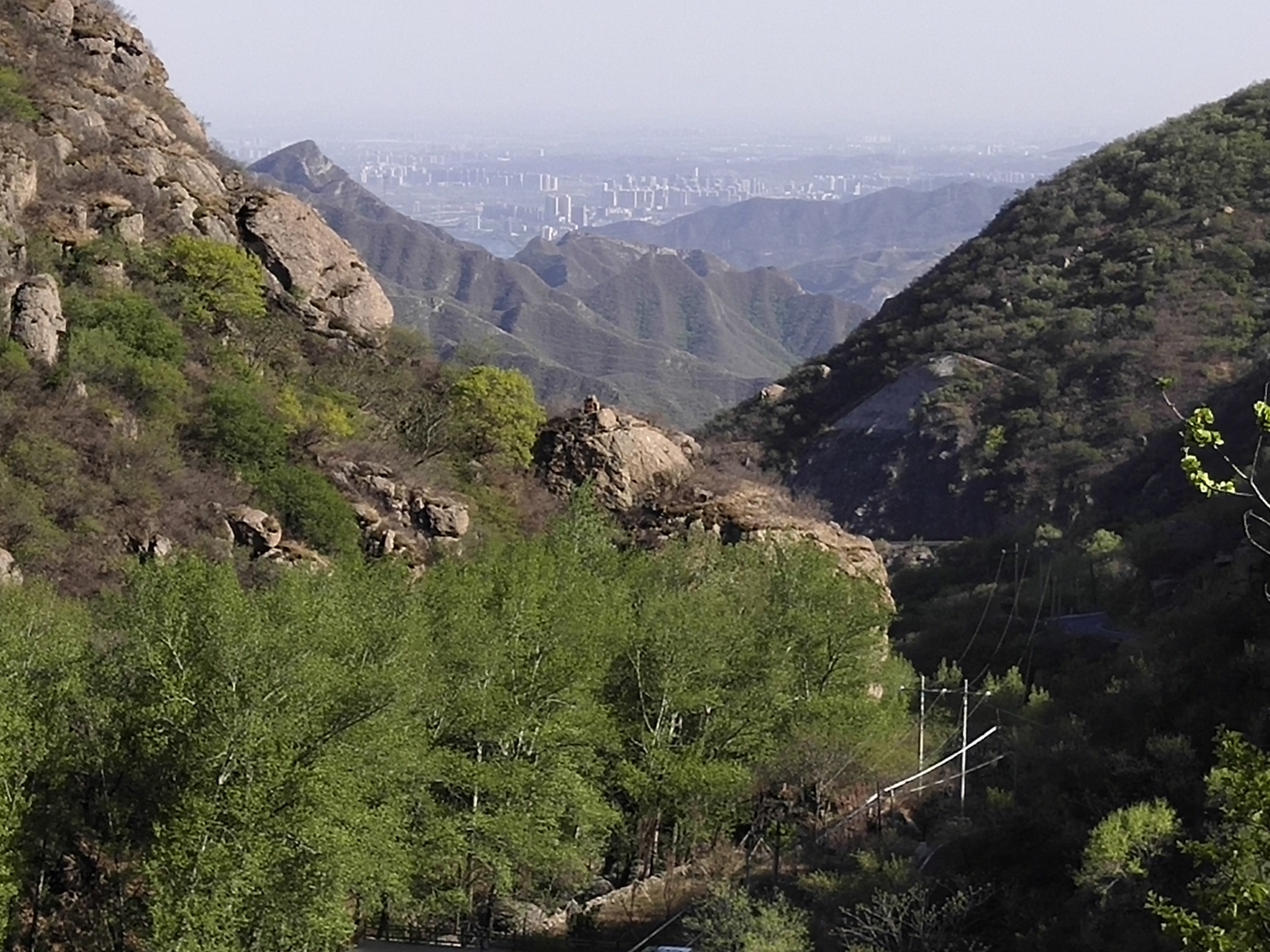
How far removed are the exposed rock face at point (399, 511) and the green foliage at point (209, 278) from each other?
5477mm

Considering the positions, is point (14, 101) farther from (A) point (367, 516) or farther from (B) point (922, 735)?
(B) point (922, 735)

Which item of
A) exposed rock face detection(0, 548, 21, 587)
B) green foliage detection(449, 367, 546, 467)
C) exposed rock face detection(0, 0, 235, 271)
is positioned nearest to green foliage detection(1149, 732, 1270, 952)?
exposed rock face detection(0, 548, 21, 587)

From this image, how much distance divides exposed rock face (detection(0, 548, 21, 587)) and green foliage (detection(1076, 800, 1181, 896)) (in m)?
15.6

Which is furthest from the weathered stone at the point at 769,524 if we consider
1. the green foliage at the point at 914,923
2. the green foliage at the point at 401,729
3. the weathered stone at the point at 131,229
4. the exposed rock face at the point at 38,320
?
the weathered stone at the point at 131,229

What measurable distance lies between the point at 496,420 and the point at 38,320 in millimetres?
10055

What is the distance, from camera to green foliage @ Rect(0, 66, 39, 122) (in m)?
33.6

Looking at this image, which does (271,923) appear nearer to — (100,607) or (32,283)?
(100,607)

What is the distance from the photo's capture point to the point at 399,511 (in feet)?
96.2

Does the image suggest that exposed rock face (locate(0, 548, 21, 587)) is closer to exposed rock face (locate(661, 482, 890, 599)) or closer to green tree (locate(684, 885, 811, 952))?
green tree (locate(684, 885, 811, 952))

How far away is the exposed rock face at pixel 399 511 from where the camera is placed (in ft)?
93.1

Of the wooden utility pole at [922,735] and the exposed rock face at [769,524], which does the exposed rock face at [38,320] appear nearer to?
the exposed rock face at [769,524]

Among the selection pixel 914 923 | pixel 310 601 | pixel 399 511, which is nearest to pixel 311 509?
pixel 399 511

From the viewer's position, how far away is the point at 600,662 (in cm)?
2070

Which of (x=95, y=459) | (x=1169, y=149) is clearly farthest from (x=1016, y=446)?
(x=95, y=459)
